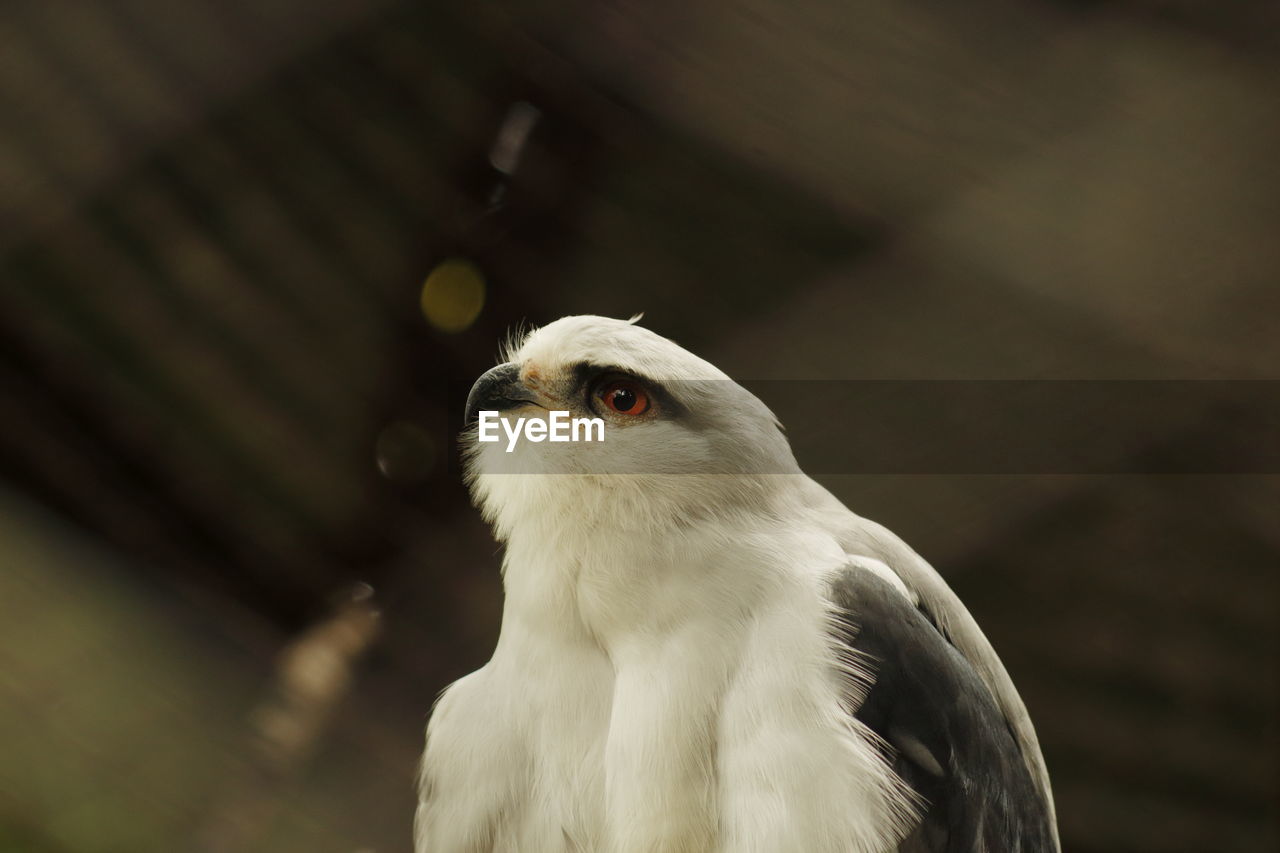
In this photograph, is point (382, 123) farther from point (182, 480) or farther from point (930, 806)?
point (930, 806)

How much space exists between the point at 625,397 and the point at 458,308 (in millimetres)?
518

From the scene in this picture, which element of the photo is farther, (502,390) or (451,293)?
(451,293)

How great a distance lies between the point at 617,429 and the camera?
1137 mm

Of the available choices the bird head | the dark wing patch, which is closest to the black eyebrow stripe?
the bird head

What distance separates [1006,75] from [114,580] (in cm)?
151

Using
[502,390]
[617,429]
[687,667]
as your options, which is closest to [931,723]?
[687,667]

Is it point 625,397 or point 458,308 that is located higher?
point 458,308

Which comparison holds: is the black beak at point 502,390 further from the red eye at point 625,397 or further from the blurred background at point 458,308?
the blurred background at point 458,308

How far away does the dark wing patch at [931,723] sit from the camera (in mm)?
1060

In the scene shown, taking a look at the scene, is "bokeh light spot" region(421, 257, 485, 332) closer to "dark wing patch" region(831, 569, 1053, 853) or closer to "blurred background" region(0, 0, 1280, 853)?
"blurred background" region(0, 0, 1280, 853)

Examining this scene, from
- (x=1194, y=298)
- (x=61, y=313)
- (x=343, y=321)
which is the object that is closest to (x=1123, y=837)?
(x=1194, y=298)

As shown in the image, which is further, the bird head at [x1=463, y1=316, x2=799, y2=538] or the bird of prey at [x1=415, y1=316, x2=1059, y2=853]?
the bird head at [x1=463, y1=316, x2=799, y2=538]
